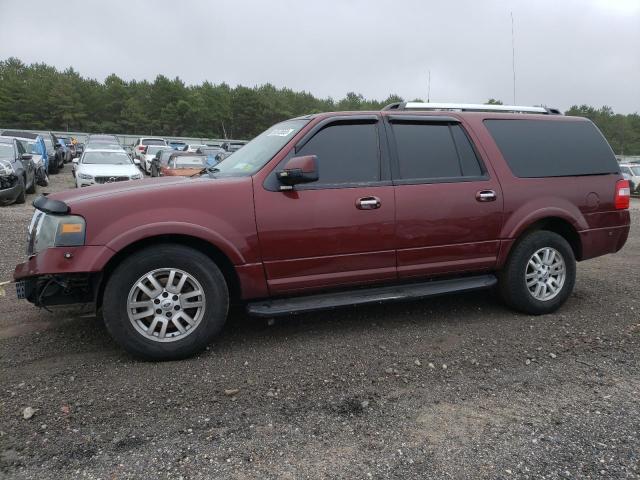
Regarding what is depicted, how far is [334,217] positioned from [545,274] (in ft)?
7.34

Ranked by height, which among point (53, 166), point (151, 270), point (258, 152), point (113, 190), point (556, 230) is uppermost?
point (53, 166)

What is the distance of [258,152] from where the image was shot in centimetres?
430

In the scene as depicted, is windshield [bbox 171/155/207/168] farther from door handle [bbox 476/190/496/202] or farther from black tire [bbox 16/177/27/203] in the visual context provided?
door handle [bbox 476/190/496/202]

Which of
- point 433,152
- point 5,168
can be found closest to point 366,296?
point 433,152

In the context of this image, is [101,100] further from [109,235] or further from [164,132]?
[109,235]

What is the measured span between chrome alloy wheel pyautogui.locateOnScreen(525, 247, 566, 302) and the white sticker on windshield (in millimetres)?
2503

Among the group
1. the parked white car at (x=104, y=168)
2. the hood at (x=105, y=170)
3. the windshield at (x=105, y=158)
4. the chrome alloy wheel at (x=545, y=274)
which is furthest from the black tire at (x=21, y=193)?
the chrome alloy wheel at (x=545, y=274)

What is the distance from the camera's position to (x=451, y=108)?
478 centimetres

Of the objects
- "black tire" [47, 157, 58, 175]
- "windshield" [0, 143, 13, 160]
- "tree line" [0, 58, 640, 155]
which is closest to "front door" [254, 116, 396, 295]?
"windshield" [0, 143, 13, 160]

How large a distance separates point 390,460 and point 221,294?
175 centimetres

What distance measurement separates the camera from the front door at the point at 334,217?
12.5ft

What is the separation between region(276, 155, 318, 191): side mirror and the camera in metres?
3.71

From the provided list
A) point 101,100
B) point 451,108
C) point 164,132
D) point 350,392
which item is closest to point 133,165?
point 451,108

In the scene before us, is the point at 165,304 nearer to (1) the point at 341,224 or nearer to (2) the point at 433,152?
(1) the point at 341,224
